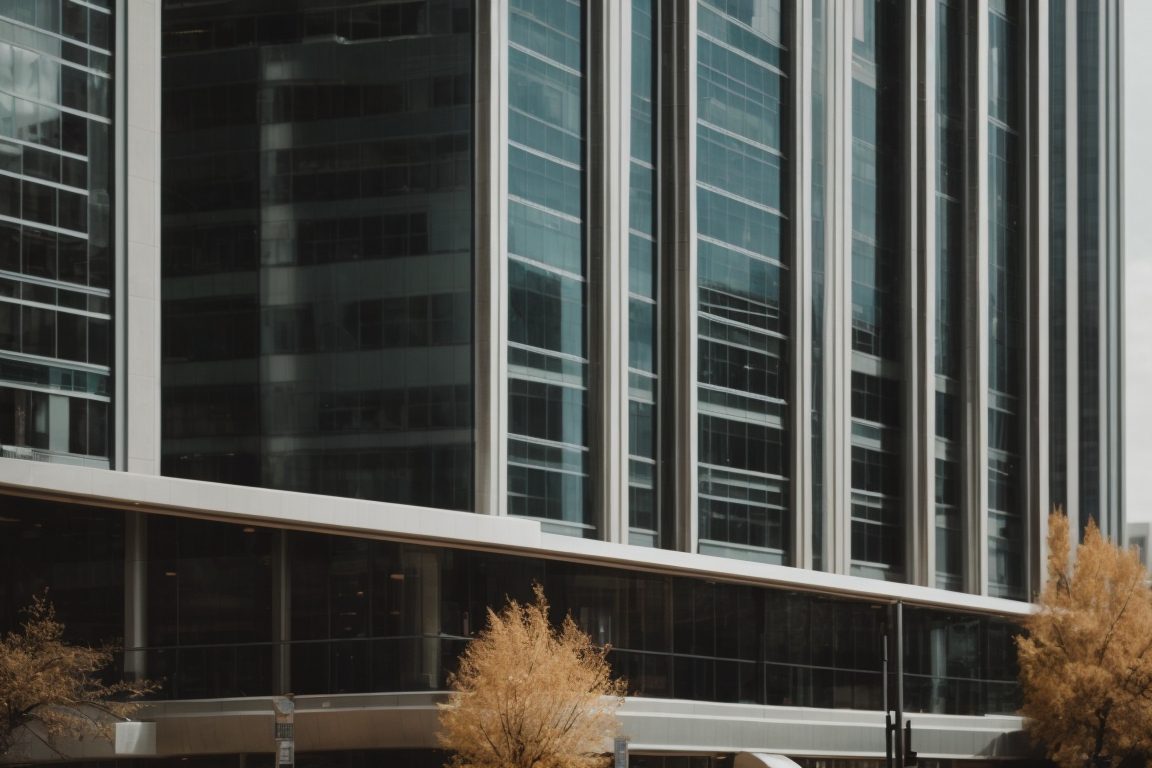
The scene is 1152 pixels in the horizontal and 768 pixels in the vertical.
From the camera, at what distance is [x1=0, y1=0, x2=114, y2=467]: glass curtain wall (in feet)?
127

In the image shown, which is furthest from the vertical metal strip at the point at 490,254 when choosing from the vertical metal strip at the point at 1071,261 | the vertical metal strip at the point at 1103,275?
the vertical metal strip at the point at 1103,275

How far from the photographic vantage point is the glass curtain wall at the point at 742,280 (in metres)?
55.8

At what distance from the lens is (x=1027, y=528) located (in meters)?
72.1

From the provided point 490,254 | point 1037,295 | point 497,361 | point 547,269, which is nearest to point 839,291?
point 1037,295

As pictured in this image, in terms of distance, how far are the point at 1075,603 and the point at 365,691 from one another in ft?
100

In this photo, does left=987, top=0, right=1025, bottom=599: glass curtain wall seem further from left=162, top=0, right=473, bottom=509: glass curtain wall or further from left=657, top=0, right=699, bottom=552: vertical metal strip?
left=162, top=0, right=473, bottom=509: glass curtain wall

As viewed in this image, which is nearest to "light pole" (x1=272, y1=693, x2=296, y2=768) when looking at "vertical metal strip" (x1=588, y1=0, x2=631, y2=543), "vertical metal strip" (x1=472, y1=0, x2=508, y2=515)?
"vertical metal strip" (x1=472, y1=0, x2=508, y2=515)

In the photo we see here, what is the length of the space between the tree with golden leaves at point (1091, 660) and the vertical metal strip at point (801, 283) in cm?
1087

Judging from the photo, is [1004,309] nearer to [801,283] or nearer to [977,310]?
[977,310]

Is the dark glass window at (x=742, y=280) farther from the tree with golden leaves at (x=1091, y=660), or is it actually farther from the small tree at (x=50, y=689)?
the small tree at (x=50, y=689)

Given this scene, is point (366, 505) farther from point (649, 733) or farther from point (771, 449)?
point (771, 449)

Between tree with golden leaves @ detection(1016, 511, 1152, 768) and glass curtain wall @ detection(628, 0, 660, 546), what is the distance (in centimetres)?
1787

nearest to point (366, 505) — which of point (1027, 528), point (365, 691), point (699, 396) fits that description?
point (365, 691)

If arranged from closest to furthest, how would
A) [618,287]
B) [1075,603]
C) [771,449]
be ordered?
[618,287], [771,449], [1075,603]
